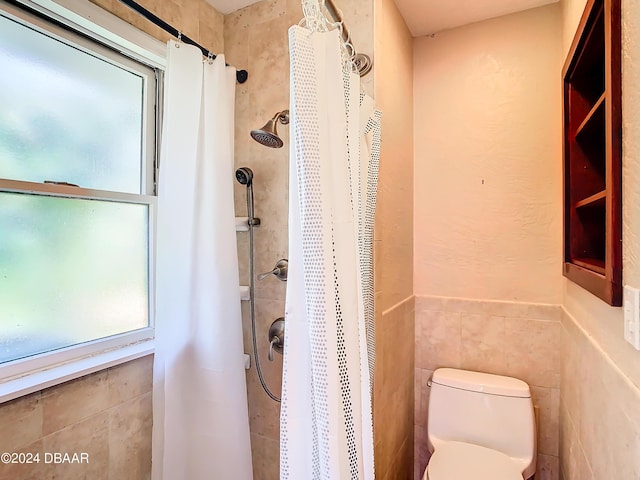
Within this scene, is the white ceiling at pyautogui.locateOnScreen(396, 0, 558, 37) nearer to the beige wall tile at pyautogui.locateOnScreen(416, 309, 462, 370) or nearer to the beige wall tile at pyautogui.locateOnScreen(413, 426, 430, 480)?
the beige wall tile at pyautogui.locateOnScreen(416, 309, 462, 370)

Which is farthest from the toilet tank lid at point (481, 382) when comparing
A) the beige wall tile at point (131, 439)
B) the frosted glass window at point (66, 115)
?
the frosted glass window at point (66, 115)

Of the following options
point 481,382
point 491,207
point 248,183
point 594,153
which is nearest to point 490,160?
point 491,207

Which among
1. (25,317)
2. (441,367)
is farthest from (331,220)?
(441,367)

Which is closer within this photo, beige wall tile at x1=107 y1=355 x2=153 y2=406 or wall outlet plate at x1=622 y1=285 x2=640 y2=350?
wall outlet plate at x1=622 y1=285 x2=640 y2=350

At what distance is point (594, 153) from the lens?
48.9 inches

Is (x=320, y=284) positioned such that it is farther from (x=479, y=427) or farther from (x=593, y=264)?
(x=479, y=427)

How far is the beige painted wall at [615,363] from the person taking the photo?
2.14 feet

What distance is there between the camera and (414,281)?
1.81 metres

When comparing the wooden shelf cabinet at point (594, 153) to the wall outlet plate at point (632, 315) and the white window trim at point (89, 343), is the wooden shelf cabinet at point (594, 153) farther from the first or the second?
the white window trim at point (89, 343)

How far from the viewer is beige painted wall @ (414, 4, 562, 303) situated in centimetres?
154

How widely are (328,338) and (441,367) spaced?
128 cm

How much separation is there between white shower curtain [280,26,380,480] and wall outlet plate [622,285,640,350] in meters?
0.57

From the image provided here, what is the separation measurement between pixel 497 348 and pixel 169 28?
6.65 ft

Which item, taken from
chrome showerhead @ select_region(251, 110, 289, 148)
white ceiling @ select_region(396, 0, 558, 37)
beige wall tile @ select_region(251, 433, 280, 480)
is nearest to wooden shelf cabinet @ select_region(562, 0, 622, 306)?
white ceiling @ select_region(396, 0, 558, 37)
